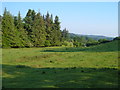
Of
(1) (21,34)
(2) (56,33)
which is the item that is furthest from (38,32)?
(2) (56,33)

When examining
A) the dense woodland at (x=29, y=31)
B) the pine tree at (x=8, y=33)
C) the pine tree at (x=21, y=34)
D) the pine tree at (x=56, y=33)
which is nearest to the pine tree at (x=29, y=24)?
the dense woodland at (x=29, y=31)

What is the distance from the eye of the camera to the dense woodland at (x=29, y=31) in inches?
2261

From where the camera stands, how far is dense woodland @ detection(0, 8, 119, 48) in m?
57.4

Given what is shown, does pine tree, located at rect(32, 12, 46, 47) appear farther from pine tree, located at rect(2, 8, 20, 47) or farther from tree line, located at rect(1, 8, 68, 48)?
→ pine tree, located at rect(2, 8, 20, 47)

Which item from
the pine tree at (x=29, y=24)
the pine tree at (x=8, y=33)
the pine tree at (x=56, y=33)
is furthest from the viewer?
the pine tree at (x=56, y=33)

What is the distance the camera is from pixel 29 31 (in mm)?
68750

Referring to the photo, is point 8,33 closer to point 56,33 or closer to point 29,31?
point 29,31

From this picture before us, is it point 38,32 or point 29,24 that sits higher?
point 29,24

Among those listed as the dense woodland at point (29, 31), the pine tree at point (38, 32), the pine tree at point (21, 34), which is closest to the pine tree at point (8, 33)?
the dense woodland at point (29, 31)

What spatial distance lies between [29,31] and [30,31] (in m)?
0.43

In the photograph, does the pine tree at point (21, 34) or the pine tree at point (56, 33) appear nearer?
the pine tree at point (21, 34)

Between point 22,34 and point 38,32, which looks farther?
point 38,32

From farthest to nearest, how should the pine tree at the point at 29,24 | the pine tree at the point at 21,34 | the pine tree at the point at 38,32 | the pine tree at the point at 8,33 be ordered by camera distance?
1. the pine tree at the point at 38,32
2. the pine tree at the point at 29,24
3. the pine tree at the point at 21,34
4. the pine tree at the point at 8,33

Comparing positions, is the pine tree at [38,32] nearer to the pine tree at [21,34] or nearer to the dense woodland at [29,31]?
the dense woodland at [29,31]
